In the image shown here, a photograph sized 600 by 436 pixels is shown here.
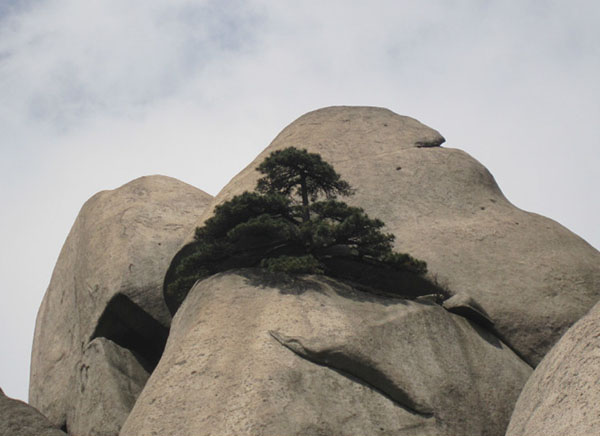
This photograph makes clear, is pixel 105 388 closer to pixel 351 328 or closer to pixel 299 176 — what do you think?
pixel 299 176

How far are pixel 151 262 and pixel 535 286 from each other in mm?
9351

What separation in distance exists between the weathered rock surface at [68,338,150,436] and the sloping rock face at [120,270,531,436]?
2.99 m

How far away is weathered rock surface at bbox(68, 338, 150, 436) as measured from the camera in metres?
15.0

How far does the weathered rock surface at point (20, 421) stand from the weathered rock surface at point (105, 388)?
35.8 inches

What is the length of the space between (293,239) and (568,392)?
6970mm

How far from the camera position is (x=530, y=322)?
13461 mm

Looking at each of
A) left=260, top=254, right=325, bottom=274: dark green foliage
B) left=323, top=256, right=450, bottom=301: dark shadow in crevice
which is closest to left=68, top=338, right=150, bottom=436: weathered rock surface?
left=260, top=254, right=325, bottom=274: dark green foliage

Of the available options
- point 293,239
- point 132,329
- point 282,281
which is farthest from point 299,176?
point 132,329

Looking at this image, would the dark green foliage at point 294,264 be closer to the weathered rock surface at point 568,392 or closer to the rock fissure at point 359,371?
the rock fissure at point 359,371

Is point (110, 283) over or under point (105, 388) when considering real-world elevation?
over

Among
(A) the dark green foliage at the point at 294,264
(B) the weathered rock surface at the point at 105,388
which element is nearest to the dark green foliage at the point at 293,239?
(A) the dark green foliage at the point at 294,264

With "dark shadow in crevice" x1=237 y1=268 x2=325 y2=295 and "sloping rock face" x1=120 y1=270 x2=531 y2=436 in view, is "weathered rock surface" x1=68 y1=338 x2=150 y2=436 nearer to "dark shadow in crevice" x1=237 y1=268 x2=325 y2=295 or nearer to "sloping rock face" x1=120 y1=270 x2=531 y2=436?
"sloping rock face" x1=120 y1=270 x2=531 y2=436

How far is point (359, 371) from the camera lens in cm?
1135

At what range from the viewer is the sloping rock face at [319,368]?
10.4 meters
